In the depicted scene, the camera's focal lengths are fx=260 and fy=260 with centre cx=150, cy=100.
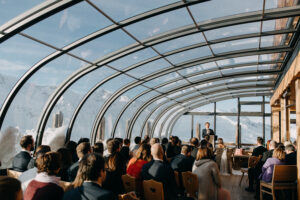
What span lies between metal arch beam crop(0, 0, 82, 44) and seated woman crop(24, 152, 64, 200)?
9.51 ft

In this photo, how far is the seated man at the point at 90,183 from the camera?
7.90ft

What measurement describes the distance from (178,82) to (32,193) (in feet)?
36.9

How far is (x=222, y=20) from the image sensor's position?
22.7 ft

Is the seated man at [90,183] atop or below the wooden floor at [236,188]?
atop

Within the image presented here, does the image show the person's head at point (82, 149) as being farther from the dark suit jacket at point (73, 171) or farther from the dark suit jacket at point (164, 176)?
the dark suit jacket at point (164, 176)

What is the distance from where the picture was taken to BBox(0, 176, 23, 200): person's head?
1464mm

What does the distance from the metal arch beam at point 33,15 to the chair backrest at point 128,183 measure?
10.5ft

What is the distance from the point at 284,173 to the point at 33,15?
6.06 m

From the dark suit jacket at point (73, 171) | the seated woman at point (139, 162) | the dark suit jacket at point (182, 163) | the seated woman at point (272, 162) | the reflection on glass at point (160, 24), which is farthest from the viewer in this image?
the reflection on glass at point (160, 24)

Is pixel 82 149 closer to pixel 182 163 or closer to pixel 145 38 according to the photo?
pixel 182 163

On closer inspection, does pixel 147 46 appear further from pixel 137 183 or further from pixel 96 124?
pixel 96 124

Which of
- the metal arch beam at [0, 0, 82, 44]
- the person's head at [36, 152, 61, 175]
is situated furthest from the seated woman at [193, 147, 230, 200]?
the metal arch beam at [0, 0, 82, 44]

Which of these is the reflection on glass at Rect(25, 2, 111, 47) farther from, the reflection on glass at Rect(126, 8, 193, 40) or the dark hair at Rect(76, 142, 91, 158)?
the dark hair at Rect(76, 142, 91, 158)

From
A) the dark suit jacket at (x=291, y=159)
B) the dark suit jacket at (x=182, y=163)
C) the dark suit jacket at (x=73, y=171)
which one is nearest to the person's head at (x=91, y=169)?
the dark suit jacket at (x=73, y=171)
